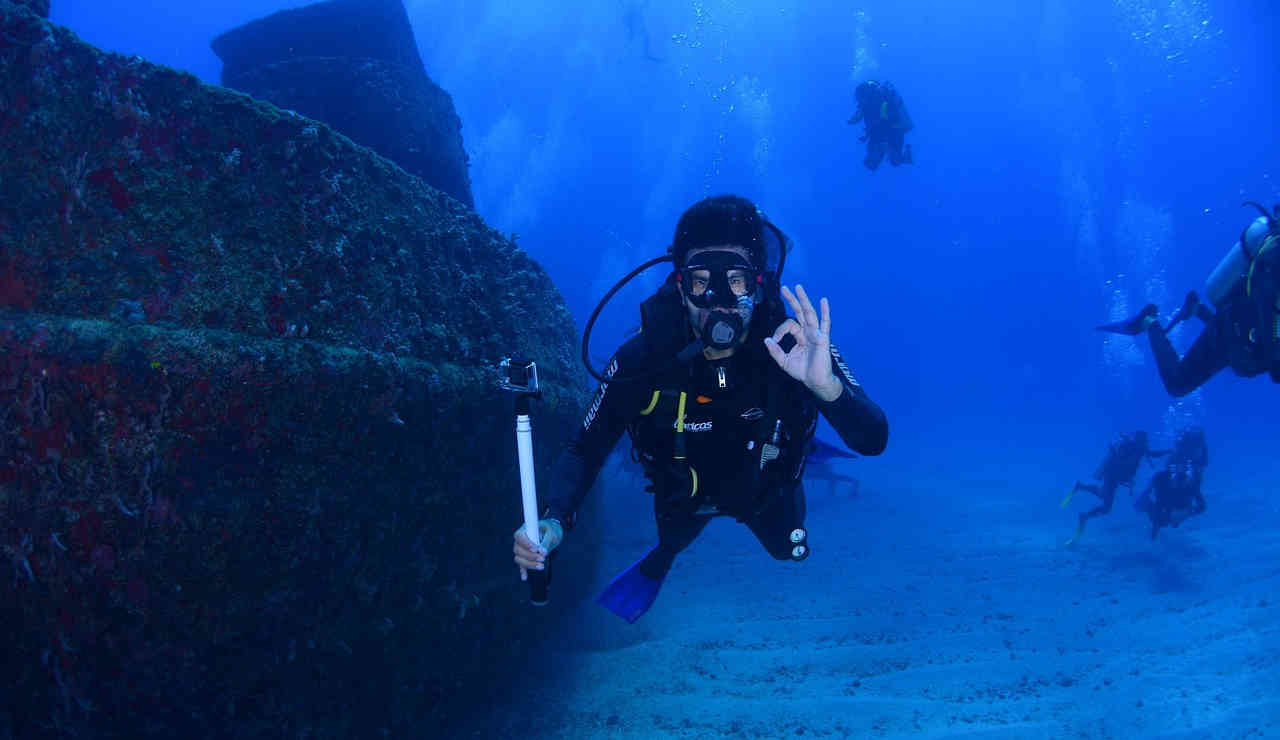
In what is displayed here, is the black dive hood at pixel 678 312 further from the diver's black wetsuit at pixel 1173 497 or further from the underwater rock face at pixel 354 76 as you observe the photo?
the diver's black wetsuit at pixel 1173 497

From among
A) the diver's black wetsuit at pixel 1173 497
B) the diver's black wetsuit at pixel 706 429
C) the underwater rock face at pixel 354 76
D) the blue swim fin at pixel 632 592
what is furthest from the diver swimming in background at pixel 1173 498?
the underwater rock face at pixel 354 76

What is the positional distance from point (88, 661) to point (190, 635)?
0.46 m

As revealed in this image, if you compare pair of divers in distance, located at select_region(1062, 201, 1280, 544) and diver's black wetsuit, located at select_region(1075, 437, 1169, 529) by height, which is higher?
diver's black wetsuit, located at select_region(1075, 437, 1169, 529)

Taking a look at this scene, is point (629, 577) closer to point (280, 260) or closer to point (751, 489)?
point (751, 489)

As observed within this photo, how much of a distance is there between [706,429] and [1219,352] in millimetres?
7155

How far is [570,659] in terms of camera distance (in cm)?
629

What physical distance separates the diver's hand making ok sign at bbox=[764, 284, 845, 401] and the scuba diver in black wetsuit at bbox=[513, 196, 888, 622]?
168mm

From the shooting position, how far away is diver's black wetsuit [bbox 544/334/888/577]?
3.28 m

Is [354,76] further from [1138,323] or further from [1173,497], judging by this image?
[1173,497]

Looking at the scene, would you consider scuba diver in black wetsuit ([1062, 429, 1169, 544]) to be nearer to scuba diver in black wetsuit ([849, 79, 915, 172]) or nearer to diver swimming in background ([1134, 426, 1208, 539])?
diver swimming in background ([1134, 426, 1208, 539])

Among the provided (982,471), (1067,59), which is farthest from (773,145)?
(982,471)

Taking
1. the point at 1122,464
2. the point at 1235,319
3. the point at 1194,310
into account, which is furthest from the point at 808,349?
the point at 1122,464

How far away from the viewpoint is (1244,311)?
6.04 m

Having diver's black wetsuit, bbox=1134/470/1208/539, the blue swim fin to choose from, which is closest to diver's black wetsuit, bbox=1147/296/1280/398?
diver's black wetsuit, bbox=1134/470/1208/539
